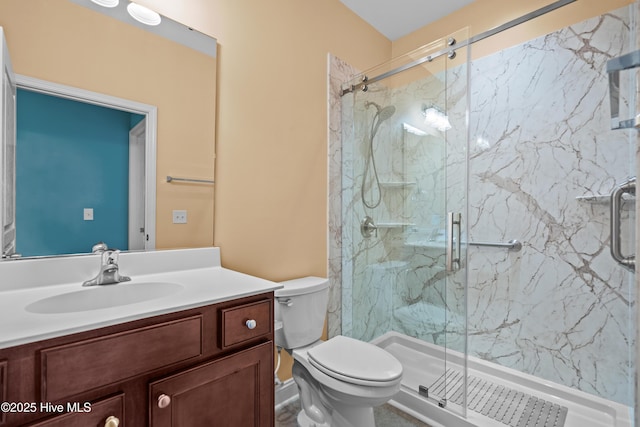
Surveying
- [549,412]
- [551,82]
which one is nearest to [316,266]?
[549,412]

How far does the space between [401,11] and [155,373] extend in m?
2.78

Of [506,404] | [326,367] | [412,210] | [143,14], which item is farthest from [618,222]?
[143,14]

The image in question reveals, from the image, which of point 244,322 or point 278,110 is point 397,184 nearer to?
point 278,110

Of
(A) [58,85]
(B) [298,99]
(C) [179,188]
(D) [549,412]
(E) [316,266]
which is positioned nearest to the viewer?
(A) [58,85]

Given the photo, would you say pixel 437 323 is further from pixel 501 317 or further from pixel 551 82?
pixel 551 82

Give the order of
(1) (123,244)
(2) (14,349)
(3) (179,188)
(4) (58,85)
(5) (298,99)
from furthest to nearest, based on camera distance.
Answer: (5) (298,99) → (3) (179,188) → (1) (123,244) → (4) (58,85) → (2) (14,349)

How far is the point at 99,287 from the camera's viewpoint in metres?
1.11

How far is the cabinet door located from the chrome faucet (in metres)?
0.50

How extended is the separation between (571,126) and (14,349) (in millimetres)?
2697

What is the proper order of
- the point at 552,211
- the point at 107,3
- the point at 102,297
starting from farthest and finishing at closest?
the point at 552,211, the point at 107,3, the point at 102,297

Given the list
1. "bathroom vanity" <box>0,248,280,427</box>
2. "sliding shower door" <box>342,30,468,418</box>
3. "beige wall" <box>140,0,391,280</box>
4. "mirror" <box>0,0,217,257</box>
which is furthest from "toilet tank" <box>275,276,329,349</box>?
"sliding shower door" <box>342,30,468,418</box>

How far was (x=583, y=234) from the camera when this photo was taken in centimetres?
185

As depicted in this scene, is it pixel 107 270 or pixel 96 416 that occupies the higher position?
pixel 107 270

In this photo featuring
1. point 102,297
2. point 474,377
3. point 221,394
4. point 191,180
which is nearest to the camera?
point 221,394
